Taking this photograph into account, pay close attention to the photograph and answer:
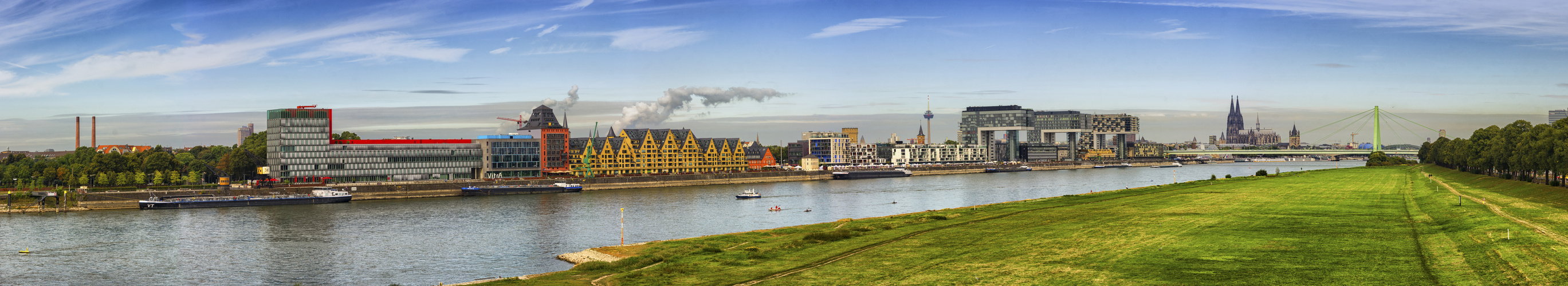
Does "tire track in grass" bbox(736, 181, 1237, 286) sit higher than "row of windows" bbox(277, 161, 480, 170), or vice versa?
"row of windows" bbox(277, 161, 480, 170)

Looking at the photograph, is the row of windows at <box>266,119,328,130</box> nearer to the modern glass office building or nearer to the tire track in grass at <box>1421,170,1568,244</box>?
the modern glass office building


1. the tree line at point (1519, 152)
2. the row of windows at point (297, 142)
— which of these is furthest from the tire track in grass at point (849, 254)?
the row of windows at point (297, 142)

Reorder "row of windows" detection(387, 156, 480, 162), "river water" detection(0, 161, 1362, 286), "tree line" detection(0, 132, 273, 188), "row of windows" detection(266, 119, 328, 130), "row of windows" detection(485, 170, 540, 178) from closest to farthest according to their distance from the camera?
"river water" detection(0, 161, 1362, 286) → "tree line" detection(0, 132, 273, 188) → "row of windows" detection(266, 119, 328, 130) → "row of windows" detection(387, 156, 480, 162) → "row of windows" detection(485, 170, 540, 178)

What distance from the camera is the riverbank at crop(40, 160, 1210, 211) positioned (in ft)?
334

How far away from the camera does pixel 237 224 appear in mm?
78188

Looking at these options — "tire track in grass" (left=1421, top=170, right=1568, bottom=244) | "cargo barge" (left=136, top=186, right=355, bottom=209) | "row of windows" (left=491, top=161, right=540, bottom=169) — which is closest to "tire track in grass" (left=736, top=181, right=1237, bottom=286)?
"tire track in grass" (left=1421, top=170, right=1568, bottom=244)

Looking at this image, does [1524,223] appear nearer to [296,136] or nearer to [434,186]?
[434,186]

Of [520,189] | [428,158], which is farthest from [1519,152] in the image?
[428,158]

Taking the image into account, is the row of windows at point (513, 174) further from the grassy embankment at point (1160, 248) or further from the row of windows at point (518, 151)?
the grassy embankment at point (1160, 248)

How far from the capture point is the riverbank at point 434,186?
102 m

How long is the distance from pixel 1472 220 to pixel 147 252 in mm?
71926

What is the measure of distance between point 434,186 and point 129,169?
139 feet

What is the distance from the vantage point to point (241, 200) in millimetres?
104875

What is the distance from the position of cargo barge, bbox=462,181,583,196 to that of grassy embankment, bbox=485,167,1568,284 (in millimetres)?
82004
